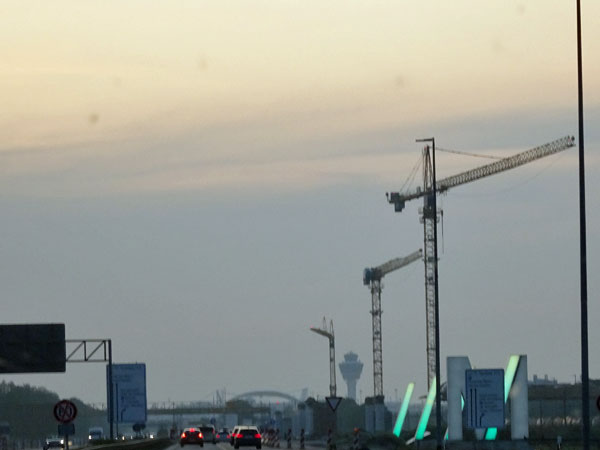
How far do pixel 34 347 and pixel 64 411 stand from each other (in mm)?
40911

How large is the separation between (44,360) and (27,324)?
2.34 meters

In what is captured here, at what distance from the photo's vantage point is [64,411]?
47125mm

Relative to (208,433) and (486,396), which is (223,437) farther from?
Result: (486,396)

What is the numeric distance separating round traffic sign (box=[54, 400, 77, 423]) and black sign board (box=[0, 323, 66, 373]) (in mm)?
39970

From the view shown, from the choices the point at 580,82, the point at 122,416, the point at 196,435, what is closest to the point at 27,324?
the point at 122,416

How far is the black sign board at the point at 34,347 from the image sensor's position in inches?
3423

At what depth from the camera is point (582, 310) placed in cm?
3984

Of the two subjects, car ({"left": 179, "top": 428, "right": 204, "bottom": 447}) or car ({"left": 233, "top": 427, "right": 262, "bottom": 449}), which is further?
car ({"left": 179, "top": 428, "right": 204, "bottom": 447})

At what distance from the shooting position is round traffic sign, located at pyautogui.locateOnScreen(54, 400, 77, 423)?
4700cm

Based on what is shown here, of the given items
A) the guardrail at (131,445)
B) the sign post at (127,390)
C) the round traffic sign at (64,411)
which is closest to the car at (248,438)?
the guardrail at (131,445)

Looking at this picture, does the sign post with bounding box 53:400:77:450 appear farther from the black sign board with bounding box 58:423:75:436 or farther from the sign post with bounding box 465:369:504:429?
the sign post with bounding box 465:369:504:429

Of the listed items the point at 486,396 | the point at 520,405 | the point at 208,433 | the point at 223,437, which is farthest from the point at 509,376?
the point at 223,437

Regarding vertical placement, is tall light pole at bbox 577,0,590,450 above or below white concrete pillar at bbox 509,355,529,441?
above

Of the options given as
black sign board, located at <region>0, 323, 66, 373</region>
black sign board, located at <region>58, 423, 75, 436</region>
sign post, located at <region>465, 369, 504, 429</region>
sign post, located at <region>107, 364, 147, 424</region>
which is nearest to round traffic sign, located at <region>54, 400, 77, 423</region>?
black sign board, located at <region>58, 423, 75, 436</region>
